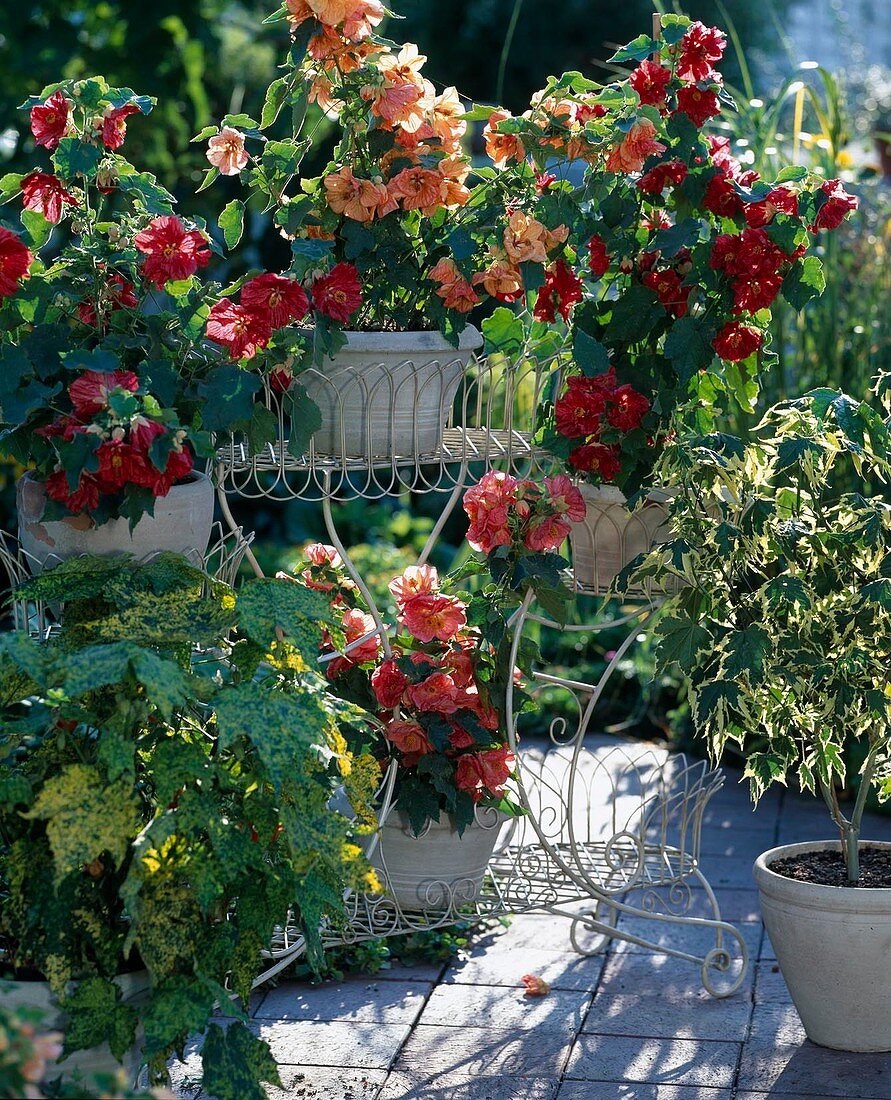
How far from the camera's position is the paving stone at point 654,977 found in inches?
105

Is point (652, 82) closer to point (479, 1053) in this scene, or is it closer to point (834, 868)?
point (834, 868)

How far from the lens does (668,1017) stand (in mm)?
2562

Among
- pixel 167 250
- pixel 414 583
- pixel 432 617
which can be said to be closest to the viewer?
pixel 167 250

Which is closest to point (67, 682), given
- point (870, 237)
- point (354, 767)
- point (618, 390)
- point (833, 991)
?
point (354, 767)

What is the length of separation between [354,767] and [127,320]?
2.46 ft

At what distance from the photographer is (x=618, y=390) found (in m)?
2.28

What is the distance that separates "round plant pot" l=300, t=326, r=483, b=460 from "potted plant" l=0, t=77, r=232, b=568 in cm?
24

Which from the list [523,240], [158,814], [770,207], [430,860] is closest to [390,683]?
[430,860]

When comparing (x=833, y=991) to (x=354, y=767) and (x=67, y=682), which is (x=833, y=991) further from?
(x=67, y=682)

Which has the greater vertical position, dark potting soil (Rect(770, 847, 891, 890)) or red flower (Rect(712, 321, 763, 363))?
red flower (Rect(712, 321, 763, 363))

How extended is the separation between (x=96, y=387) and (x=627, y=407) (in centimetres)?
87

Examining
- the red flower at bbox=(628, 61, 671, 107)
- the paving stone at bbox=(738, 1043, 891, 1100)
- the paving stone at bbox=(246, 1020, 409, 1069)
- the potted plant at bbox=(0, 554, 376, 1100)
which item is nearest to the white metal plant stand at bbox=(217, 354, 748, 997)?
the paving stone at bbox=(246, 1020, 409, 1069)

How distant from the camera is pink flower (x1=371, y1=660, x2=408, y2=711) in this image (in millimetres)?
2492

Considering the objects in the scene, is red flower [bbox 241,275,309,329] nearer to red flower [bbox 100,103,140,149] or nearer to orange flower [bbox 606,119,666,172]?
red flower [bbox 100,103,140,149]
